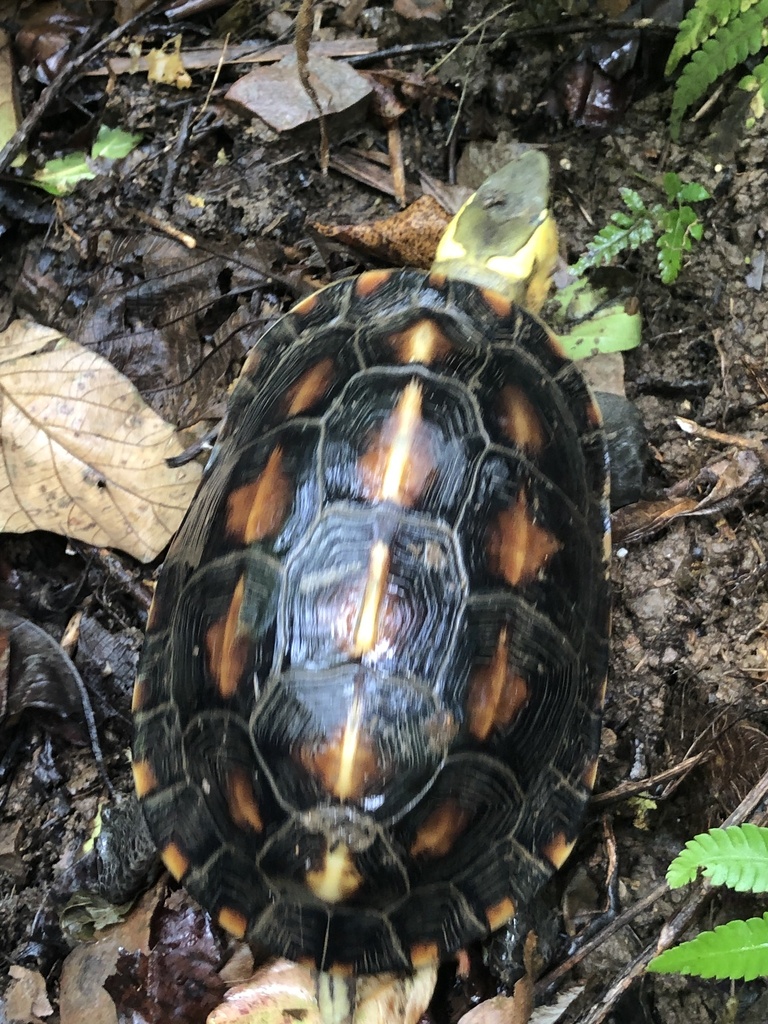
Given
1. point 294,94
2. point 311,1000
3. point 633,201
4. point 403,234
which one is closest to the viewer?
point 311,1000

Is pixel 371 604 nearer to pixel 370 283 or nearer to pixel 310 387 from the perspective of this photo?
pixel 310 387

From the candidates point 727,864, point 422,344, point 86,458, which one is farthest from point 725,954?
point 86,458

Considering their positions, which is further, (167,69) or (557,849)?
(167,69)

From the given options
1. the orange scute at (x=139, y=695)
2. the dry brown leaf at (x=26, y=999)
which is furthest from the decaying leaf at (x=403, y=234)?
the dry brown leaf at (x=26, y=999)

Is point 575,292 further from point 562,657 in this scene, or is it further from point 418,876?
point 418,876

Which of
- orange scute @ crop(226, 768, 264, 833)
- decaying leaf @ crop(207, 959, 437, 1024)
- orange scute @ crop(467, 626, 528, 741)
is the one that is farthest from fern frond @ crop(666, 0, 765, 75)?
decaying leaf @ crop(207, 959, 437, 1024)

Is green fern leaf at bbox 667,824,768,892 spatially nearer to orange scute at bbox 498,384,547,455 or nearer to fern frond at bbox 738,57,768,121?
orange scute at bbox 498,384,547,455

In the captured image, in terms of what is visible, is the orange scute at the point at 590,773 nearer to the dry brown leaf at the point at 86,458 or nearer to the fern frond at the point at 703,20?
the dry brown leaf at the point at 86,458

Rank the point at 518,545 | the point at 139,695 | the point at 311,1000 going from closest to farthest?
the point at 518,545, the point at 311,1000, the point at 139,695
